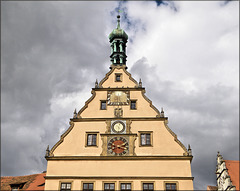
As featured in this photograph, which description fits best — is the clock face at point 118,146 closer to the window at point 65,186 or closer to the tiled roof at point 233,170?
the window at point 65,186

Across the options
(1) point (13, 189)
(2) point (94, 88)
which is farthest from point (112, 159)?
(1) point (13, 189)

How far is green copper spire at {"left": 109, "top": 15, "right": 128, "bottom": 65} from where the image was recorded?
26.4 meters

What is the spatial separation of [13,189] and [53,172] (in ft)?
15.6

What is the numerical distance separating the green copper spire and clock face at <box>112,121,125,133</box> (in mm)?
6756

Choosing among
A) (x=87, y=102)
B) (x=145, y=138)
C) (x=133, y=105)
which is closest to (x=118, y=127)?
(x=145, y=138)

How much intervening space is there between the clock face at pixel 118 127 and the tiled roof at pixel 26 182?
6.51m

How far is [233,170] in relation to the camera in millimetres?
28312

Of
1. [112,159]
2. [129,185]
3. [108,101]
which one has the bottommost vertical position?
[129,185]

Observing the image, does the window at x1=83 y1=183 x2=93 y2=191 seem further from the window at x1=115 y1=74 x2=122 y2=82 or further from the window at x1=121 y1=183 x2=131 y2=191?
the window at x1=115 y1=74 x2=122 y2=82

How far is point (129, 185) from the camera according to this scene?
749 inches

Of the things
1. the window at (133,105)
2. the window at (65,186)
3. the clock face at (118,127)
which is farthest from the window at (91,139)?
the window at (133,105)

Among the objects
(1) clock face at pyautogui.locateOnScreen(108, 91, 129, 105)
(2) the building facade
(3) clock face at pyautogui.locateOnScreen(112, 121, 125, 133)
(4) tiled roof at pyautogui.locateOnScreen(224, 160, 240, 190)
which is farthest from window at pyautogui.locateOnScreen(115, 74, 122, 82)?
(4) tiled roof at pyautogui.locateOnScreen(224, 160, 240, 190)

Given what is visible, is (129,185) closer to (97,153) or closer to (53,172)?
(97,153)

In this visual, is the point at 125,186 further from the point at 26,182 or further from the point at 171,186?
the point at 26,182
